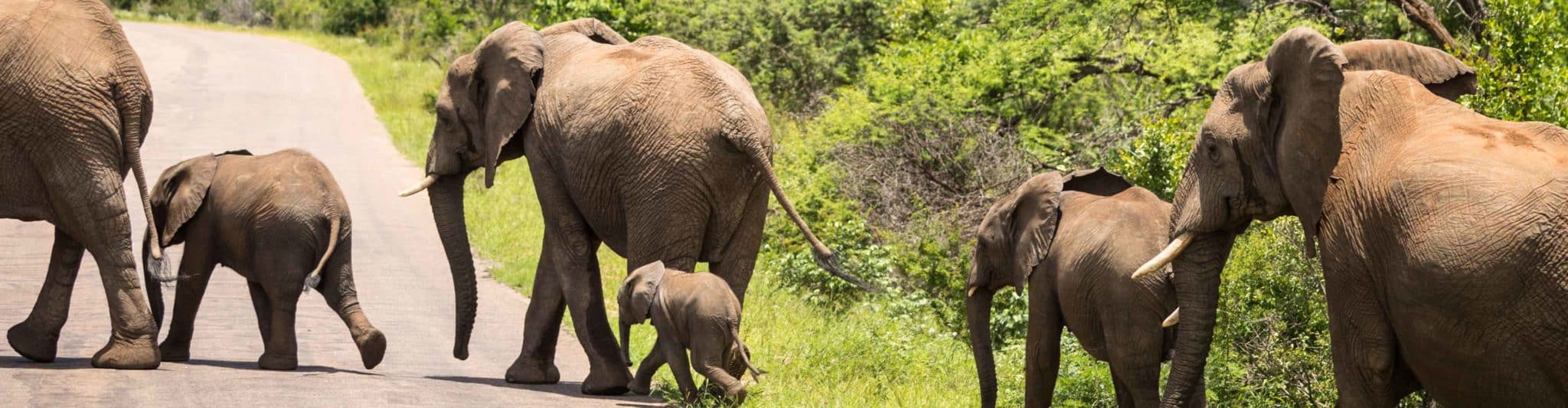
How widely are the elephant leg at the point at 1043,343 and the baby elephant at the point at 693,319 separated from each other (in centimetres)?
144

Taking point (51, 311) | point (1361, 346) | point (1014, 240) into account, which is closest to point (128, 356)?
point (51, 311)

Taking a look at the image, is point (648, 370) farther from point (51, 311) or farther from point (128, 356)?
point (51, 311)

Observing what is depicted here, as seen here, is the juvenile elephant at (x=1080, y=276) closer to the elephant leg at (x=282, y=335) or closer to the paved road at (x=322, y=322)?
the paved road at (x=322, y=322)

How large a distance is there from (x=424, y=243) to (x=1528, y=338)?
43.7 ft

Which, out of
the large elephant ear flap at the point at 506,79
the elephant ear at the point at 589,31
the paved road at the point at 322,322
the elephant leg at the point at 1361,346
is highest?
the elephant leg at the point at 1361,346

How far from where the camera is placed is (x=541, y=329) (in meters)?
9.61

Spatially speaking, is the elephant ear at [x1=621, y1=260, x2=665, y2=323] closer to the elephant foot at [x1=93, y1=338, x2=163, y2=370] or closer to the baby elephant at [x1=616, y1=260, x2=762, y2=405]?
the baby elephant at [x1=616, y1=260, x2=762, y2=405]

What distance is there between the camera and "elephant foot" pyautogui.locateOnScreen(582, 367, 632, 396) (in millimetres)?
9094

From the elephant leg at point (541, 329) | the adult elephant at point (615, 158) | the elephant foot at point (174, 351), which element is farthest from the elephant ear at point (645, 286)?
the elephant foot at point (174, 351)

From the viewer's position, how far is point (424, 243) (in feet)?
57.5

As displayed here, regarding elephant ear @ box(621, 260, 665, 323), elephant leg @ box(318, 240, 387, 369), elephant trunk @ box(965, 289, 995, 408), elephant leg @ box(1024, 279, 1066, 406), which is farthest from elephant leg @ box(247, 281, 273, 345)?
elephant leg @ box(1024, 279, 1066, 406)

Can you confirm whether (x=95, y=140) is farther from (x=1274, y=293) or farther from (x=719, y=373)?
(x=1274, y=293)

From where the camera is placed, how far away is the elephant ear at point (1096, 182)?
29.8 feet

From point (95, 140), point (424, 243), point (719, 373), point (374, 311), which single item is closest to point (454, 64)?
point (95, 140)
